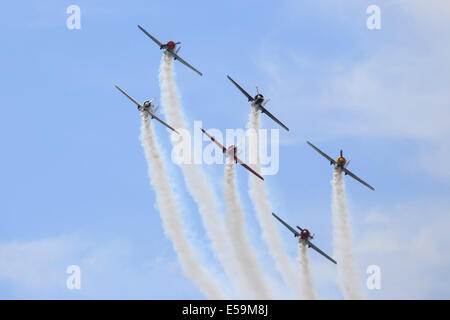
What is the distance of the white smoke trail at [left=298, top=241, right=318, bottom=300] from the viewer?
149375 millimetres

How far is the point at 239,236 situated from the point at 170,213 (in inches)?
343

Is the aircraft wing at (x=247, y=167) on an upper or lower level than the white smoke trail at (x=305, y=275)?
upper

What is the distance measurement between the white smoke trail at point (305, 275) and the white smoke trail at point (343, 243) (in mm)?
4844

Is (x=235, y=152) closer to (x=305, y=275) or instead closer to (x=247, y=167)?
(x=247, y=167)

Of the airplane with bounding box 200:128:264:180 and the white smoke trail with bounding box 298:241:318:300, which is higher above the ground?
the airplane with bounding box 200:128:264:180

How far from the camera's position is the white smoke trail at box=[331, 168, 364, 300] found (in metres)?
154

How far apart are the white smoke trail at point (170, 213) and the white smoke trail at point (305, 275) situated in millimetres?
11746

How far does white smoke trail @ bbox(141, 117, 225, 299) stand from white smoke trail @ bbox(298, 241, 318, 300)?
11.7 metres

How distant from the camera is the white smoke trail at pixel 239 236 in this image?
14400 centimetres

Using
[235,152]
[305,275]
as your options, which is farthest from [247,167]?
[305,275]

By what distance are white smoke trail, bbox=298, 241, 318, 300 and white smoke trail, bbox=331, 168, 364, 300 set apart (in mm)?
4844
